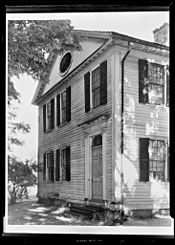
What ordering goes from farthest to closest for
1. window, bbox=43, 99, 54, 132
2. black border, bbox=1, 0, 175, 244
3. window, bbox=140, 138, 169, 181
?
window, bbox=43, 99, 54, 132
window, bbox=140, 138, 169, 181
black border, bbox=1, 0, 175, 244

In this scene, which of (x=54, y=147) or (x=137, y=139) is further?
(x=54, y=147)

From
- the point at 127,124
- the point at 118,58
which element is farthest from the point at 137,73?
the point at 127,124

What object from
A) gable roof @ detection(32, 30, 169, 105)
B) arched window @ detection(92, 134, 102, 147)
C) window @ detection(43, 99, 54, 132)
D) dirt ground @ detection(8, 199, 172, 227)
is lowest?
dirt ground @ detection(8, 199, 172, 227)

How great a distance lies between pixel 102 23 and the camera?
2242mm

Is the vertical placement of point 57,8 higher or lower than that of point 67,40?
higher

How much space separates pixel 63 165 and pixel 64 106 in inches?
17.0

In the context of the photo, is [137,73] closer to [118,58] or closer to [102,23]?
[118,58]

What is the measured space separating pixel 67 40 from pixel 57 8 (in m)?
0.26

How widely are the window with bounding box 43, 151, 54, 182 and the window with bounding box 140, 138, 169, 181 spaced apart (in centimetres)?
63

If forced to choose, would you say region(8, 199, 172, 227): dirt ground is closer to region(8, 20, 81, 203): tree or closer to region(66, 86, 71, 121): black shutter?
region(8, 20, 81, 203): tree

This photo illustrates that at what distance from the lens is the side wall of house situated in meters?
2.33

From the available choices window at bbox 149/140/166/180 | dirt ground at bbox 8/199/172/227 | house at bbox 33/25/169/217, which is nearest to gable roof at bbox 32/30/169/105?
house at bbox 33/25/169/217
